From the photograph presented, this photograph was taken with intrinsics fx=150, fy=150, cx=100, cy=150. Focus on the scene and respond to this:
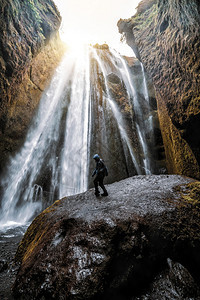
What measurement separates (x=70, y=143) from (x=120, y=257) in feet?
32.8

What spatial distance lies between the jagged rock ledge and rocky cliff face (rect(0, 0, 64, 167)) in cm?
825

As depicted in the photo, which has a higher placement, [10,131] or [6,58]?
[6,58]

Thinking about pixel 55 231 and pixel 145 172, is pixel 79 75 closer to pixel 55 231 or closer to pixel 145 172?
pixel 145 172

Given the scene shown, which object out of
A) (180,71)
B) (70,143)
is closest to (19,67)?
(70,143)

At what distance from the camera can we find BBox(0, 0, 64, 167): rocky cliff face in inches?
305

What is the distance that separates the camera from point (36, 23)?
35.1 ft

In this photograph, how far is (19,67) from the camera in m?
8.81

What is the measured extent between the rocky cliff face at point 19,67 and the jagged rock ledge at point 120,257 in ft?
27.1

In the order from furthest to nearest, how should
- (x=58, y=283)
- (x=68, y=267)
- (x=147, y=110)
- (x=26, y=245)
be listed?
(x=147, y=110) < (x=26, y=245) < (x=68, y=267) < (x=58, y=283)

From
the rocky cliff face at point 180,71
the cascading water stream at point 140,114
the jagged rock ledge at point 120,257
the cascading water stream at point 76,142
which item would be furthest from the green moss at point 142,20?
the jagged rock ledge at point 120,257

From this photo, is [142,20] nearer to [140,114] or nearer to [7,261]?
[140,114]

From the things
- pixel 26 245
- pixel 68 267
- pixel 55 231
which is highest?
pixel 55 231

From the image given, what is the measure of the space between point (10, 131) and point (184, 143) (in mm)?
9898

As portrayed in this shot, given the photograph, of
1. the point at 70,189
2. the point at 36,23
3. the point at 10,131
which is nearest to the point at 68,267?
the point at 70,189
